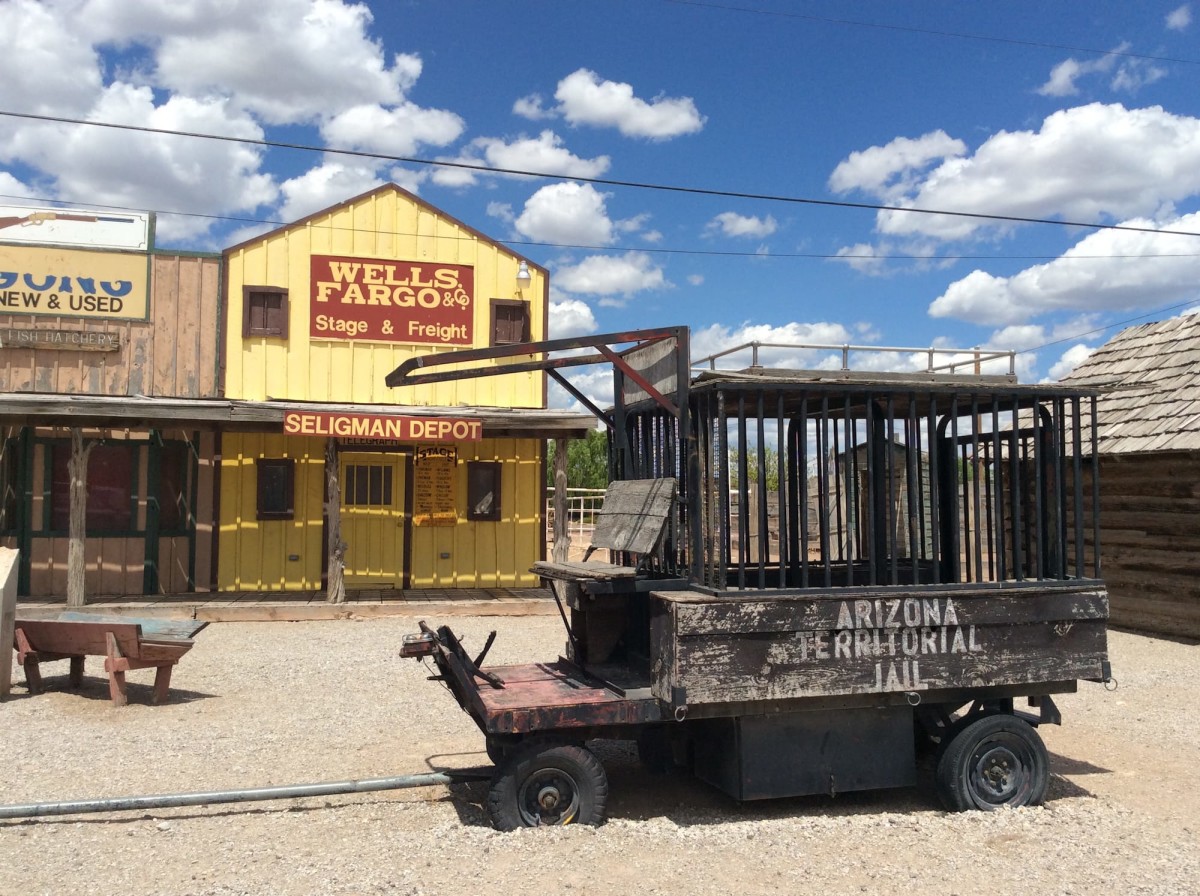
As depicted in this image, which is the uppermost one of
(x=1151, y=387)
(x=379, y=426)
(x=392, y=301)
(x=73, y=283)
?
(x=73, y=283)

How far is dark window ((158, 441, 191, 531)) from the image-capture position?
14875 millimetres

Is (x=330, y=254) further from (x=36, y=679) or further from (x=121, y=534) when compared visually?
(x=36, y=679)

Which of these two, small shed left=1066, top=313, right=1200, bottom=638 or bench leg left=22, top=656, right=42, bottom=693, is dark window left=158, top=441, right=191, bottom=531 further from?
small shed left=1066, top=313, right=1200, bottom=638

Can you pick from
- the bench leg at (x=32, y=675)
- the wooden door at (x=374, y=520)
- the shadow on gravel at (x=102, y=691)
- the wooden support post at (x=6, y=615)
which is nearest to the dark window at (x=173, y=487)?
Answer: the wooden door at (x=374, y=520)

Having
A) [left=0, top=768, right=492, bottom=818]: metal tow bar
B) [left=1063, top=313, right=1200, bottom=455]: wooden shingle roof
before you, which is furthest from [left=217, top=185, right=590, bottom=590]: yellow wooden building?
[left=0, top=768, right=492, bottom=818]: metal tow bar

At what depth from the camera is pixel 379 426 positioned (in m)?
13.4

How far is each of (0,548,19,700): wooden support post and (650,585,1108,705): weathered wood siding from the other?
603 cm

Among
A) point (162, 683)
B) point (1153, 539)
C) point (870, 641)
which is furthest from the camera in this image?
point (1153, 539)

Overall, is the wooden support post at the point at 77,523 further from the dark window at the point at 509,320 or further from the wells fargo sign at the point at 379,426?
the dark window at the point at 509,320

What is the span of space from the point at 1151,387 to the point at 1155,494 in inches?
65.8

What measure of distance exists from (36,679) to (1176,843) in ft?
29.1

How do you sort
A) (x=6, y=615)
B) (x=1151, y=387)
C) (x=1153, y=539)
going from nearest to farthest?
1. (x=6, y=615)
2. (x=1151, y=387)
3. (x=1153, y=539)

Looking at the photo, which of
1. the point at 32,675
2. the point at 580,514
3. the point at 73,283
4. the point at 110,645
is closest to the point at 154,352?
the point at 73,283

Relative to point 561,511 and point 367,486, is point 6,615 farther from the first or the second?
point 561,511
